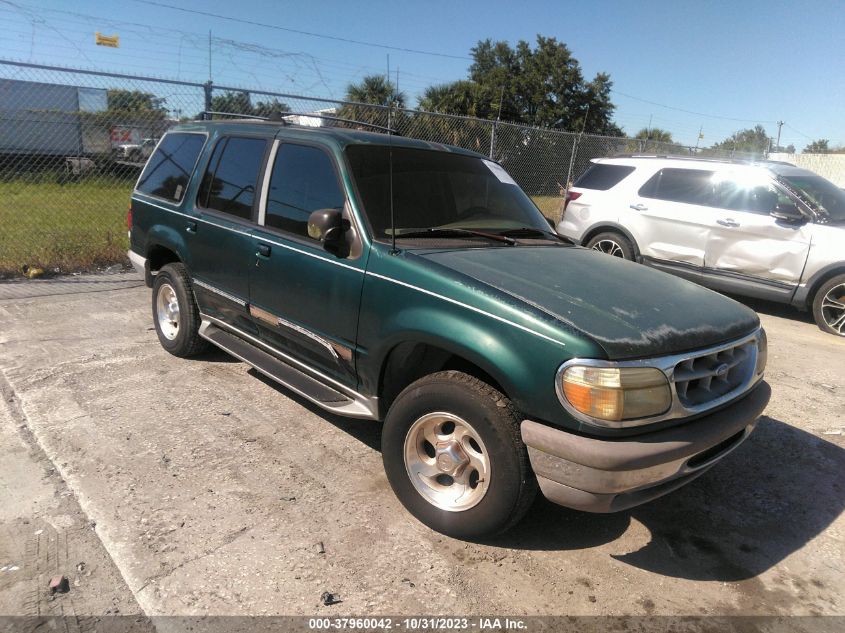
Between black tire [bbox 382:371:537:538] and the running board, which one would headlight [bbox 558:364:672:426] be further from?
the running board

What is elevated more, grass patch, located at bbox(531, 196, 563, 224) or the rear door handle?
the rear door handle

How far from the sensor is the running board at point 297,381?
10.6 feet

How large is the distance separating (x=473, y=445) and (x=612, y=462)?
668mm

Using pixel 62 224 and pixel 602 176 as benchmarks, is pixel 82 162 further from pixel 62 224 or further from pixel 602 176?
pixel 602 176

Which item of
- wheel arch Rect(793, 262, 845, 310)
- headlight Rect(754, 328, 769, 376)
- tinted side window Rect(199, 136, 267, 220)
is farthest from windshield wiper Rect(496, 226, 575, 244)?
wheel arch Rect(793, 262, 845, 310)

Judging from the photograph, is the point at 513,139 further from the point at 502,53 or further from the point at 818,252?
the point at 502,53

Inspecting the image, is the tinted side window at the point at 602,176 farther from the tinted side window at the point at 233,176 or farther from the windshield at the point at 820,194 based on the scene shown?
the tinted side window at the point at 233,176

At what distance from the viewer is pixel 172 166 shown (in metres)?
Answer: 4.89

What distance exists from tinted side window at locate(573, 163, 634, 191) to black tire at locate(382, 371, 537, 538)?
266 inches

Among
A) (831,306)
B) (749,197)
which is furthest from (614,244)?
(831,306)

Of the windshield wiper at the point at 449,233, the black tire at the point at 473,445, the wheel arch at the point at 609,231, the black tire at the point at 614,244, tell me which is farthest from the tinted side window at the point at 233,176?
the wheel arch at the point at 609,231

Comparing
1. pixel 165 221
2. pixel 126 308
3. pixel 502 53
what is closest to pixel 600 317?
pixel 165 221

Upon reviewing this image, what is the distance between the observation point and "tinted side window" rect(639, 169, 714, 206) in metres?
7.67

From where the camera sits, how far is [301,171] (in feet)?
12.1
